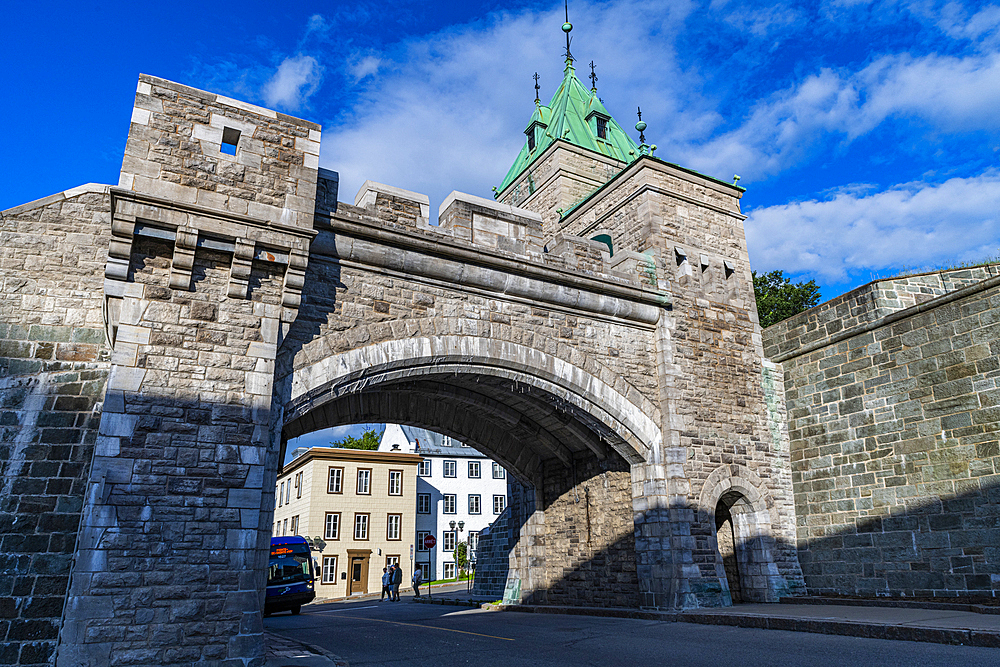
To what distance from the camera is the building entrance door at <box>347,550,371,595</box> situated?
3366 cm

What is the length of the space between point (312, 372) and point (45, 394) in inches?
130

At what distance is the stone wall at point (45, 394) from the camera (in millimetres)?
7363

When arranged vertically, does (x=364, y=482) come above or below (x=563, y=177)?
below

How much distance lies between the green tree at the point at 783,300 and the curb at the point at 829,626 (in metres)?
A: 16.8

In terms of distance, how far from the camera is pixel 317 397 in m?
8.48

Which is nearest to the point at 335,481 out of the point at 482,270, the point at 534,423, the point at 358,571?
the point at 358,571

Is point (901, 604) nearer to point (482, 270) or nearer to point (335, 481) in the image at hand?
point (482, 270)

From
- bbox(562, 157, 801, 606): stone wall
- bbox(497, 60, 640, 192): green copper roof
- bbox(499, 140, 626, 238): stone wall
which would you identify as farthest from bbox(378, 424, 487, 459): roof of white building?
bbox(562, 157, 801, 606): stone wall

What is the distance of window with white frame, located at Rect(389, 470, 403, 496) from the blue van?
Result: 1463 cm

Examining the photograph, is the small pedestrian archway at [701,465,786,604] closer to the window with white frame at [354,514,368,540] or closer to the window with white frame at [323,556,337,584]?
the window with white frame at [323,556,337,584]

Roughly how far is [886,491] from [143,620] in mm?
11295

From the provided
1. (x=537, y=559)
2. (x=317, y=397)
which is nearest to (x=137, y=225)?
(x=317, y=397)

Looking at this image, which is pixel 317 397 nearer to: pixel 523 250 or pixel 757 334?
pixel 523 250

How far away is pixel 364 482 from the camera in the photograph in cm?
3528
